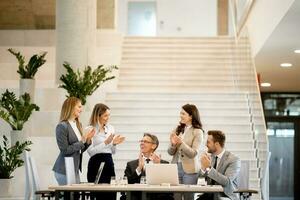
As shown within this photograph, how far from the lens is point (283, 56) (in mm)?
14891

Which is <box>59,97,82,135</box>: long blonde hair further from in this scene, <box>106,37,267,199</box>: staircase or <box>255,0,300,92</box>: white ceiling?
<box>106,37,267,199</box>: staircase

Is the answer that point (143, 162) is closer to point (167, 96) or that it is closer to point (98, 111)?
point (98, 111)

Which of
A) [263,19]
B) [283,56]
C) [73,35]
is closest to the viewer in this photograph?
[263,19]

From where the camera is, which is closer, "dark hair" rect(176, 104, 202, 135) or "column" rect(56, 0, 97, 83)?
"dark hair" rect(176, 104, 202, 135)

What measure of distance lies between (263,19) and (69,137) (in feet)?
20.8

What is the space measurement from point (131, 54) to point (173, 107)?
3.56 metres

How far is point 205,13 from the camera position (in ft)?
84.5

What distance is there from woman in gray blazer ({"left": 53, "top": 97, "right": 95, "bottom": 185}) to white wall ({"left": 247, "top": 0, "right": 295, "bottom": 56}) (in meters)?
3.73

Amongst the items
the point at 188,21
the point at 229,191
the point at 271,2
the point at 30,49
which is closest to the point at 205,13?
the point at 188,21

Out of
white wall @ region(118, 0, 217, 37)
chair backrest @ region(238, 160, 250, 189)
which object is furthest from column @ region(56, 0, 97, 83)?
white wall @ region(118, 0, 217, 37)

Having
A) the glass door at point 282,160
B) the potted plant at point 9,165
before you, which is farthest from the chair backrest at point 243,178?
the glass door at point 282,160

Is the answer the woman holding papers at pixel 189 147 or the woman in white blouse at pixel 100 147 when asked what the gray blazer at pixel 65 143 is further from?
the woman holding papers at pixel 189 147

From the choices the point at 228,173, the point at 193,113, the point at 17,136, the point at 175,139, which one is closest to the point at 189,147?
the point at 175,139

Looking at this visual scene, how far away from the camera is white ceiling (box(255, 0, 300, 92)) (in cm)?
1174
